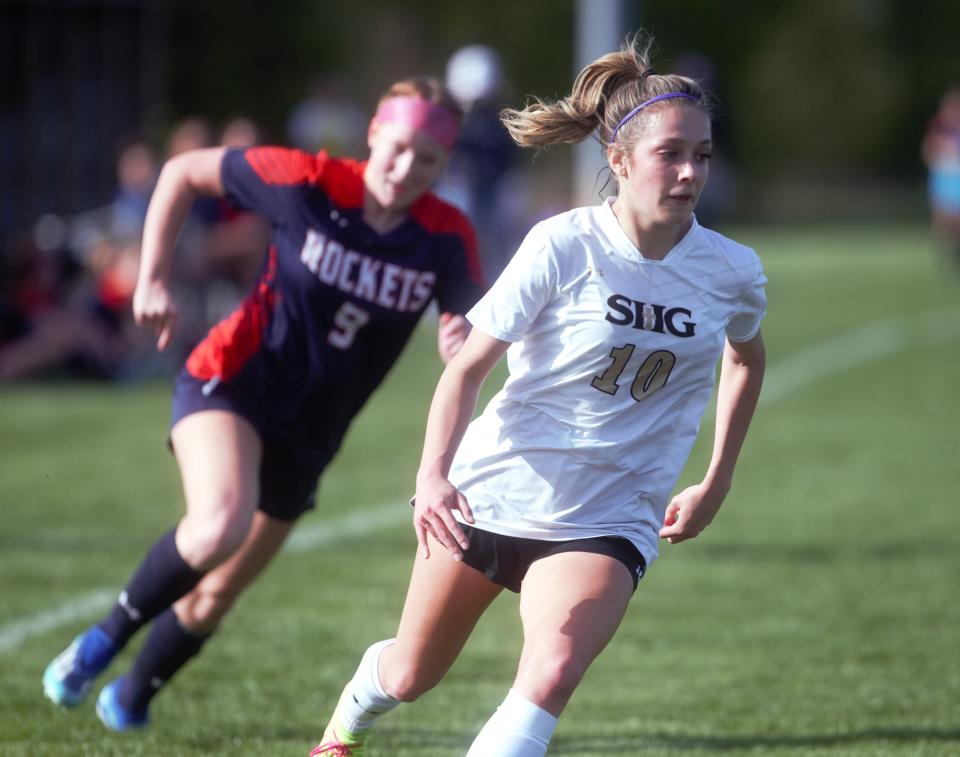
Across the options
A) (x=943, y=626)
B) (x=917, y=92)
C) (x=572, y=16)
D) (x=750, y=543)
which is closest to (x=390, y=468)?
(x=750, y=543)

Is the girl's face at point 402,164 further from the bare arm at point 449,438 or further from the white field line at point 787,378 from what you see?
the white field line at point 787,378

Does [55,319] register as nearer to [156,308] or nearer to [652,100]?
[156,308]

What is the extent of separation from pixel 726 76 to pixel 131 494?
149ft

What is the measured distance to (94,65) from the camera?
1612 centimetres

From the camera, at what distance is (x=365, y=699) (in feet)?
13.2

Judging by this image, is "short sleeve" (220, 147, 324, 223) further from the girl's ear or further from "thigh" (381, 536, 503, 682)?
"thigh" (381, 536, 503, 682)

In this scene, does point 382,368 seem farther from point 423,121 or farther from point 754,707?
point 754,707

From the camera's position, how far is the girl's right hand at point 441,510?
3498 millimetres

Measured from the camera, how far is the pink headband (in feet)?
15.8

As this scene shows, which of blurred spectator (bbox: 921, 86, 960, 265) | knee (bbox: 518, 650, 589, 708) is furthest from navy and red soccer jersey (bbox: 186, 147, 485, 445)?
blurred spectator (bbox: 921, 86, 960, 265)

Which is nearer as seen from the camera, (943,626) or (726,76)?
(943,626)

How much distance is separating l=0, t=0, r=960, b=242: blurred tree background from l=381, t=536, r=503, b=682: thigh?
23913 mm

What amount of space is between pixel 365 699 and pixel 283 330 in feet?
4.42

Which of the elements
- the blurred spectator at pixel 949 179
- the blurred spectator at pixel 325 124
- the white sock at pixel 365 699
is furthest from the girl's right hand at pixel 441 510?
the blurred spectator at pixel 949 179
